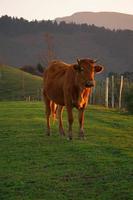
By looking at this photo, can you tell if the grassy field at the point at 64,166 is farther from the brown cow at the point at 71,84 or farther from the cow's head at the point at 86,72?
the cow's head at the point at 86,72

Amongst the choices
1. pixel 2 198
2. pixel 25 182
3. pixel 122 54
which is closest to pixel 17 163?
pixel 25 182

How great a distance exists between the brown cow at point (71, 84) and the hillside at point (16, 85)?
148ft

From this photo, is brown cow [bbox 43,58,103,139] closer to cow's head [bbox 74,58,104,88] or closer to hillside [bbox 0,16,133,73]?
cow's head [bbox 74,58,104,88]

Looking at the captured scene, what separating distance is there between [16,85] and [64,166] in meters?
64.0

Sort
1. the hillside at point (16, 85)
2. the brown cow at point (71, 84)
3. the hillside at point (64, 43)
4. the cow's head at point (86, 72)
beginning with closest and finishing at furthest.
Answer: the cow's head at point (86, 72) → the brown cow at point (71, 84) → the hillside at point (16, 85) → the hillside at point (64, 43)

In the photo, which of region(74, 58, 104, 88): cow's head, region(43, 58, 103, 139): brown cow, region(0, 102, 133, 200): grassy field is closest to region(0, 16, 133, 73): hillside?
region(43, 58, 103, 139): brown cow

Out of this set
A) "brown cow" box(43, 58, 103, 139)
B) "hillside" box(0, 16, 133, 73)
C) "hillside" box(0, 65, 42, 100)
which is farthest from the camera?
"hillside" box(0, 16, 133, 73)

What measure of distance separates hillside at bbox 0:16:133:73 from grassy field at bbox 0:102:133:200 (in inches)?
5351

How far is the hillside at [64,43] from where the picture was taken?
158 meters

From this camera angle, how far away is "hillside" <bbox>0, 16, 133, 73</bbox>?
158m

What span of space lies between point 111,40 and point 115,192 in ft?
555

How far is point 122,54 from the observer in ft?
554

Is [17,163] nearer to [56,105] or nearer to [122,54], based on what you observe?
[56,105]

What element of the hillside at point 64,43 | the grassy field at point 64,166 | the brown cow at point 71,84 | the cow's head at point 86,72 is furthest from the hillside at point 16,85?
the hillside at point 64,43
